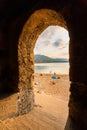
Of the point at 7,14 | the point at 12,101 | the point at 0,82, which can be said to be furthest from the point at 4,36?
the point at 12,101

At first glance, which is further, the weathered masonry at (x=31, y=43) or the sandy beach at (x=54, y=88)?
the sandy beach at (x=54, y=88)

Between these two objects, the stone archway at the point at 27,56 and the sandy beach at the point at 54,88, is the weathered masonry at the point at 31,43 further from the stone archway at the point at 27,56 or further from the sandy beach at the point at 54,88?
the sandy beach at the point at 54,88

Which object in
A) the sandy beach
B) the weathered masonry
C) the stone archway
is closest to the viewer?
the weathered masonry

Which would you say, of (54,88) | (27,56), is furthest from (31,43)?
(54,88)

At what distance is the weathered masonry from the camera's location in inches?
52.3

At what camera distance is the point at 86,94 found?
1301mm

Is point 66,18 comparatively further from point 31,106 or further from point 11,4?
point 31,106

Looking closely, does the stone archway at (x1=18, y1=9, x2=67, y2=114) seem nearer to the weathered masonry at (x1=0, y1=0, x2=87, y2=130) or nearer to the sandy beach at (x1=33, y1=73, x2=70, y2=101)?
the weathered masonry at (x1=0, y1=0, x2=87, y2=130)

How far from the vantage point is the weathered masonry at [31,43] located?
1329 millimetres

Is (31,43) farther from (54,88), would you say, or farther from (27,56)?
(54,88)

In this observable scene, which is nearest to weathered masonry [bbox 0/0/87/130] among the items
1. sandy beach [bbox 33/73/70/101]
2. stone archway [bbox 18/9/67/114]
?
stone archway [bbox 18/9/67/114]

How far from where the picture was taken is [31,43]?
2.52 meters

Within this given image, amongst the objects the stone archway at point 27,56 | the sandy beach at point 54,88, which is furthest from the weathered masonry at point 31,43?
the sandy beach at point 54,88

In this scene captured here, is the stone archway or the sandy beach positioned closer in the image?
the stone archway
